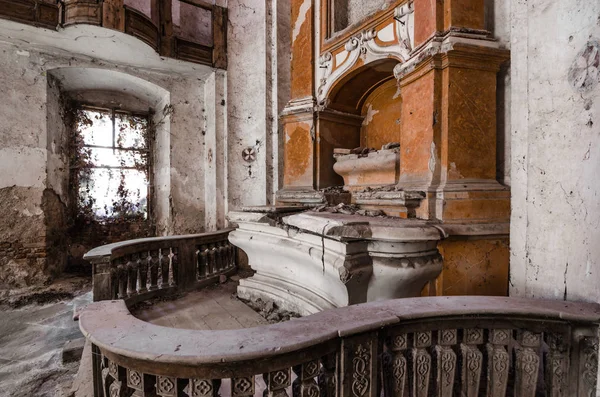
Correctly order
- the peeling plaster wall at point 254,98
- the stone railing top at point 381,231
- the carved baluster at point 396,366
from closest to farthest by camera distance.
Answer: the carved baluster at point 396,366 → the stone railing top at point 381,231 → the peeling plaster wall at point 254,98

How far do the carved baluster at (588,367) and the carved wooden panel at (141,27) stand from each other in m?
5.25

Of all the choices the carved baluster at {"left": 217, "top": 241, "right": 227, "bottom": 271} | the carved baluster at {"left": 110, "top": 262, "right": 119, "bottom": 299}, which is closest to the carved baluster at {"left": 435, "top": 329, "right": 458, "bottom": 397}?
the carved baluster at {"left": 110, "top": 262, "right": 119, "bottom": 299}

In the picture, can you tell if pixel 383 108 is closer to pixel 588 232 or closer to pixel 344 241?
pixel 344 241

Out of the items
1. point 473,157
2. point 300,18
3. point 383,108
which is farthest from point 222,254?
point 300,18

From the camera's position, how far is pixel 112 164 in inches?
213

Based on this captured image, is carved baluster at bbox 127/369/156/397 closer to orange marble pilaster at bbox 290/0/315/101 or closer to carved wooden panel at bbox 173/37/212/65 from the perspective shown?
orange marble pilaster at bbox 290/0/315/101

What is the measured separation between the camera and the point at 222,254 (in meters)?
4.02

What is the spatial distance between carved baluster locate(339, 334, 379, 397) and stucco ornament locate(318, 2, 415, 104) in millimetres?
2552

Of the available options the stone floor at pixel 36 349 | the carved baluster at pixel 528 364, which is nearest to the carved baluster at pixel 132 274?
the stone floor at pixel 36 349

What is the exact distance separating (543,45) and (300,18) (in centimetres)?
335

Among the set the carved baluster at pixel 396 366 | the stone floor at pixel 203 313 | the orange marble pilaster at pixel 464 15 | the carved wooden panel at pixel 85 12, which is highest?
the carved wooden panel at pixel 85 12

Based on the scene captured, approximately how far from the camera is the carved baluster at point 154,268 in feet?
10.6

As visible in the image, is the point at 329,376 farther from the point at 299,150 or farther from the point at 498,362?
the point at 299,150

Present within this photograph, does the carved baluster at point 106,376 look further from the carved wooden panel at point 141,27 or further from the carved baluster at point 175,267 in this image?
the carved wooden panel at point 141,27
